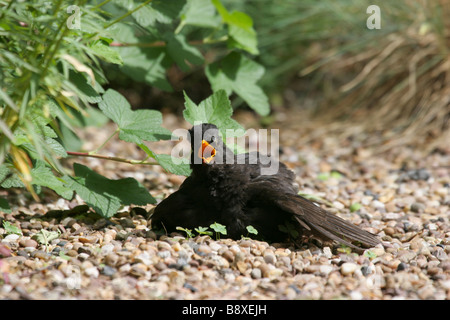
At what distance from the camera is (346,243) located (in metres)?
2.40

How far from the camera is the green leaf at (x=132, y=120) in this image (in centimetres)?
257

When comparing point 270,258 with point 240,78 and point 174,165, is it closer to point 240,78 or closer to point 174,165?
point 174,165

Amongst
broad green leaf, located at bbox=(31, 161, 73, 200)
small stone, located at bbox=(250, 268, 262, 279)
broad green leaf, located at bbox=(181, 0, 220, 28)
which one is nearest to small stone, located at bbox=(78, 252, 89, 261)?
broad green leaf, located at bbox=(31, 161, 73, 200)

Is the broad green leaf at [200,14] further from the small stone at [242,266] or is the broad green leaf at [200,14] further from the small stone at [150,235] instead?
the small stone at [242,266]

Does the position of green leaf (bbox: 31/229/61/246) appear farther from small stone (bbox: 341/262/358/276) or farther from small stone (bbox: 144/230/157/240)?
small stone (bbox: 341/262/358/276)

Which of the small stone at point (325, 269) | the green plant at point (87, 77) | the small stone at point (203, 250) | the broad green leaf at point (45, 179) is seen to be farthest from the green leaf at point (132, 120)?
the small stone at point (325, 269)

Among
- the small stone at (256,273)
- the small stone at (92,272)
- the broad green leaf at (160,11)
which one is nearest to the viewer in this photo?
the small stone at (92,272)

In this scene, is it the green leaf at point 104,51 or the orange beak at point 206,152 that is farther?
the orange beak at point 206,152

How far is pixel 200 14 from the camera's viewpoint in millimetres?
3215

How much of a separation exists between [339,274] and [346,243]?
22cm

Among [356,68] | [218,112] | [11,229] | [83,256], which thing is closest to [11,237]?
[11,229]

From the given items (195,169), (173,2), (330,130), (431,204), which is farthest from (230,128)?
(330,130)

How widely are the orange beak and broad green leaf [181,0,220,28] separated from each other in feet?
3.09

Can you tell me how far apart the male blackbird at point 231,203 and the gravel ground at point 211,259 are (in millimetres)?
83
